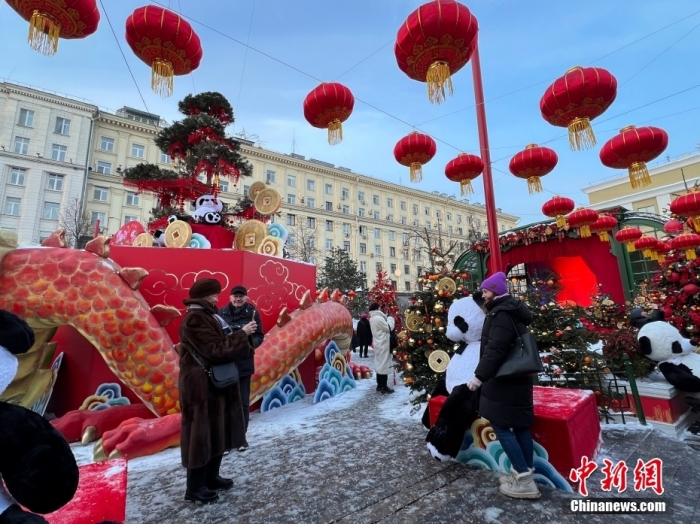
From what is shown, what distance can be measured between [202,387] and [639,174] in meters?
6.67

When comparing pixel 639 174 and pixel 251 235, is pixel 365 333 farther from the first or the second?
pixel 639 174

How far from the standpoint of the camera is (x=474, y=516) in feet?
8.26

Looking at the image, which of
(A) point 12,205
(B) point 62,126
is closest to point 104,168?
(B) point 62,126

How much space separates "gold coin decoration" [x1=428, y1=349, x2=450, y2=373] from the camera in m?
4.20

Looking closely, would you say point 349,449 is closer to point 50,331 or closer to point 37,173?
point 50,331

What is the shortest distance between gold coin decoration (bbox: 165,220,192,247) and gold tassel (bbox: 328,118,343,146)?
2.68m

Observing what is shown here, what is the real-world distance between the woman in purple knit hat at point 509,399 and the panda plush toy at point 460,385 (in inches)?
14.8

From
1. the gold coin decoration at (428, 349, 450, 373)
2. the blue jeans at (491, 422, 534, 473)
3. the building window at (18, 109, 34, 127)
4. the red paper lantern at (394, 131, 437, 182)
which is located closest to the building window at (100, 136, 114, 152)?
the building window at (18, 109, 34, 127)

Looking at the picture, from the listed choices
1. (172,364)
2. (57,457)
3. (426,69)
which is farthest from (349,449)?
(426,69)

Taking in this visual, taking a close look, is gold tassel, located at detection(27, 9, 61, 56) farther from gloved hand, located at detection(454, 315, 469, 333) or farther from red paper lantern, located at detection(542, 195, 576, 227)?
red paper lantern, located at detection(542, 195, 576, 227)

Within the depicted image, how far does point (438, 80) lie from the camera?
3.98 m

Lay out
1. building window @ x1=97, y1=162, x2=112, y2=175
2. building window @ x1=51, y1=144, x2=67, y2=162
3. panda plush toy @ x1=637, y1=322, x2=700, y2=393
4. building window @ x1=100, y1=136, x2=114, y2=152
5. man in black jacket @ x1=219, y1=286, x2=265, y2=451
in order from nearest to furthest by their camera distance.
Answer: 1. man in black jacket @ x1=219, y1=286, x2=265, y2=451
2. panda plush toy @ x1=637, y1=322, x2=700, y2=393
3. building window @ x1=51, y1=144, x2=67, y2=162
4. building window @ x1=97, y1=162, x2=112, y2=175
5. building window @ x1=100, y1=136, x2=114, y2=152

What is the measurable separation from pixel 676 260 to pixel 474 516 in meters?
6.91

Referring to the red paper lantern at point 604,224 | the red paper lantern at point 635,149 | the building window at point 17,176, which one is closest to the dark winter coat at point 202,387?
the red paper lantern at point 635,149
